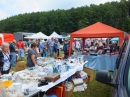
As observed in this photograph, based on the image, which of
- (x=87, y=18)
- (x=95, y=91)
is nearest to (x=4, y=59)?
(x=95, y=91)

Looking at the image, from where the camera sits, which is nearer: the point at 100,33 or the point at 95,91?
the point at 95,91

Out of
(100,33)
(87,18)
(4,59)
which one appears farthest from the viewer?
(87,18)

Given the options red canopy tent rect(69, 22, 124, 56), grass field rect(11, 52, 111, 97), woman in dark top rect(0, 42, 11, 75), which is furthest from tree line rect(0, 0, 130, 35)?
woman in dark top rect(0, 42, 11, 75)

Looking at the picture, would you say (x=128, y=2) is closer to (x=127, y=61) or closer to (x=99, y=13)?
(x=99, y=13)

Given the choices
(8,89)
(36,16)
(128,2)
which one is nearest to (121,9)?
(128,2)

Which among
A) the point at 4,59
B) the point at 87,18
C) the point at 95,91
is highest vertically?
the point at 87,18

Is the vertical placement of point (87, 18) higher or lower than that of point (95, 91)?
higher

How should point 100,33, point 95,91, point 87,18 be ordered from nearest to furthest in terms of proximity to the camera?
point 95,91 → point 100,33 → point 87,18

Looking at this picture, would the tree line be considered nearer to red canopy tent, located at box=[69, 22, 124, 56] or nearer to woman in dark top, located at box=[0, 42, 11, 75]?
red canopy tent, located at box=[69, 22, 124, 56]

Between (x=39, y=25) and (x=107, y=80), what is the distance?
73.4 meters

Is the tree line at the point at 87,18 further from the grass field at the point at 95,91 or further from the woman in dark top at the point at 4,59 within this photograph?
the woman in dark top at the point at 4,59

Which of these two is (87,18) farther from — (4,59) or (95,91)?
(4,59)

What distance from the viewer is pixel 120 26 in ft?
202

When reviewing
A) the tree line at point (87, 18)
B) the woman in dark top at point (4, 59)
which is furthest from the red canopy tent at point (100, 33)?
the tree line at point (87, 18)
